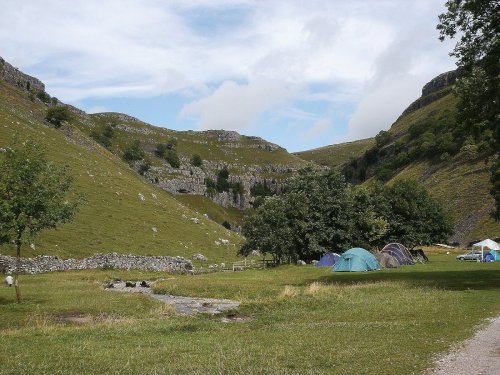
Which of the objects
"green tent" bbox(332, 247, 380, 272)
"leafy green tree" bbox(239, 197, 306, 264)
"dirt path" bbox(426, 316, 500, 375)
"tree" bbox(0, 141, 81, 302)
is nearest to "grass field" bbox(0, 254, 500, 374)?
"dirt path" bbox(426, 316, 500, 375)

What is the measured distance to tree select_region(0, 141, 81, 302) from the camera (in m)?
30.5

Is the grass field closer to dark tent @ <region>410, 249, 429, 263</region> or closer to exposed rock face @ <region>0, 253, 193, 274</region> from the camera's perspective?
exposed rock face @ <region>0, 253, 193, 274</region>

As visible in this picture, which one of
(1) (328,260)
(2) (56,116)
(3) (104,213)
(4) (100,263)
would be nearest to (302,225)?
(1) (328,260)

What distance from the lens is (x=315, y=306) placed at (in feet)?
87.9

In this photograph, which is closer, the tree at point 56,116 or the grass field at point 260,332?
the grass field at point 260,332

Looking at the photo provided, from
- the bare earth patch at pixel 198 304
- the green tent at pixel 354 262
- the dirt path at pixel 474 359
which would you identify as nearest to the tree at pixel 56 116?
the green tent at pixel 354 262

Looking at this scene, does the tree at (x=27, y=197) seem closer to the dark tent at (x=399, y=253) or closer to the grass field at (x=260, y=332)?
the grass field at (x=260, y=332)

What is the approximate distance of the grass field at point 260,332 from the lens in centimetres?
1346

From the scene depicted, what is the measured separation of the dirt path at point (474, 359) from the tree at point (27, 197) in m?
26.1

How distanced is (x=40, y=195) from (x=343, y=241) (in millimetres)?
51455

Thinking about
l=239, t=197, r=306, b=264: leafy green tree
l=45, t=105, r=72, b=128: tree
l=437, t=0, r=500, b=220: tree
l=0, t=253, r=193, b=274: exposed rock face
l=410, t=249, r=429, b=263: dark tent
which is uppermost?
l=45, t=105, r=72, b=128: tree

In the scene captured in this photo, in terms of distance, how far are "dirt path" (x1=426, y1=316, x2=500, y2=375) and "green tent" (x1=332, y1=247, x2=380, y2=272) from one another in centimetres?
4053

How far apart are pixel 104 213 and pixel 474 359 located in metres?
74.0

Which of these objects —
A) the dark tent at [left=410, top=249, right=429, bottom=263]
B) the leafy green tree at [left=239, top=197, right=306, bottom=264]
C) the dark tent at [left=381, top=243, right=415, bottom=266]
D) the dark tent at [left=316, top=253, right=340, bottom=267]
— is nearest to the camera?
the dark tent at [left=381, top=243, right=415, bottom=266]
